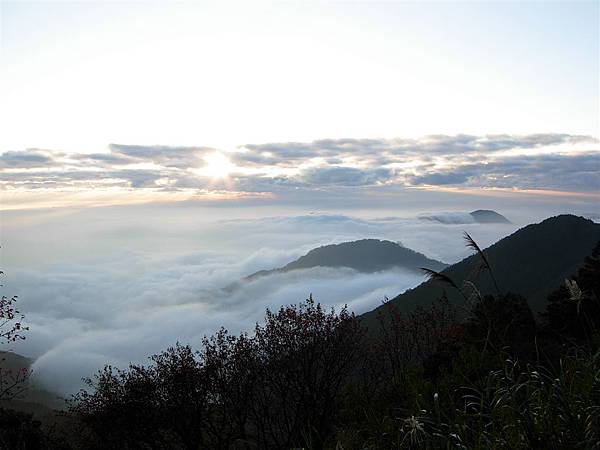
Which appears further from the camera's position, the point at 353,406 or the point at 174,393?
the point at 174,393

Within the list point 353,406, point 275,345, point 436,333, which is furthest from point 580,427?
point 436,333

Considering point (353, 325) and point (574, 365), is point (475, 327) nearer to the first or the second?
point (353, 325)

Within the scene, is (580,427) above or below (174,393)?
above

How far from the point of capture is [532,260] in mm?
138500

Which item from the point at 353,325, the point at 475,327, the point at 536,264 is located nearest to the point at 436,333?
the point at 353,325

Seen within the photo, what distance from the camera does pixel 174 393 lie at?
2922 cm

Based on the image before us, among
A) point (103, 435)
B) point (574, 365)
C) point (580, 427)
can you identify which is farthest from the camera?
point (103, 435)

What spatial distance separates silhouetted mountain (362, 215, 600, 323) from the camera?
124312 millimetres

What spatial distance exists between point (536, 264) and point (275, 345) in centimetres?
12681

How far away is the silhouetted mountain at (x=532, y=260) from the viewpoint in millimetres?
124312

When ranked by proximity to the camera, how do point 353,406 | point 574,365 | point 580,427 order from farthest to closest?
point 353,406, point 574,365, point 580,427

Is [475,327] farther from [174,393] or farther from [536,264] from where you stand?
[536,264]

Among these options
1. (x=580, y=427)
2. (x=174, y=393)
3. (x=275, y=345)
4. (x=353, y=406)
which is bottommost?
(x=174, y=393)

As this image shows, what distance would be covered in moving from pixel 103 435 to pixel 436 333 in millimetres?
27897
